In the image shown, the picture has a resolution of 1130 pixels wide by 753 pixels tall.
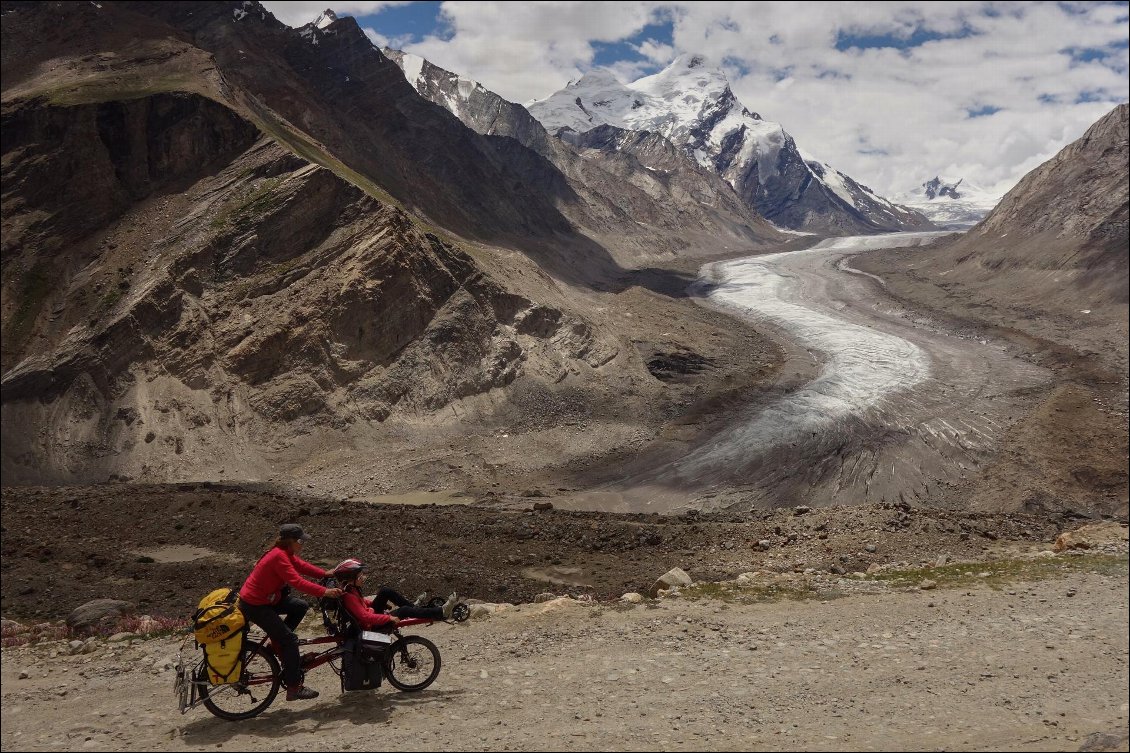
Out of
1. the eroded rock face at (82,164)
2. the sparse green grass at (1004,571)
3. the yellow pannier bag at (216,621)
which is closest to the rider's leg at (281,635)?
the yellow pannier bag at (216,621)

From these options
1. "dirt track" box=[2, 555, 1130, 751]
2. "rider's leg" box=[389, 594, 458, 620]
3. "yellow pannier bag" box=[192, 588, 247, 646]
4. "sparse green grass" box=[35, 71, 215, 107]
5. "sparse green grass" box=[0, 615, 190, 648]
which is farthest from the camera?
"sparse green grass" box=[35, 71, 215, 107]

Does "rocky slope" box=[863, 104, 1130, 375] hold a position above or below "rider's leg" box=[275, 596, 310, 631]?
above

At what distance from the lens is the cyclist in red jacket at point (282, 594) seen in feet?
28.7

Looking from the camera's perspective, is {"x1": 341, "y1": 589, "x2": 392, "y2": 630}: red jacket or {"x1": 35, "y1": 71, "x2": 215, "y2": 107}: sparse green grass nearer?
{"x1": 341, "y1": 589, "x2": 392, "y2": 630}: red jacket

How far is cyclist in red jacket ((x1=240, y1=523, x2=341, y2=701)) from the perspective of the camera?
8750mm

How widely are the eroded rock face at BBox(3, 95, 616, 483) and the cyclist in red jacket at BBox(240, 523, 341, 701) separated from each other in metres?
26.8

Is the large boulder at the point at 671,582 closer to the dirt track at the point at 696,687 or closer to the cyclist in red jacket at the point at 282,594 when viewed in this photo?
the dirt track at the point at 696,687

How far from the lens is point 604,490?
3419 cm

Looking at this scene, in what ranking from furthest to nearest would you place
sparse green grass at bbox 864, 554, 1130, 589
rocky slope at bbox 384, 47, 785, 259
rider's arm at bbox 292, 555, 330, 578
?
rocky slope at bbox 384, 47, 785, 259, sparse green grass at bbox 864, 554, 1130, 589, rider's arm at bbox 292, 555, 330, 578

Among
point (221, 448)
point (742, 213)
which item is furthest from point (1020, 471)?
point (742, 213)

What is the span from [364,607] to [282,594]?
1003 mm

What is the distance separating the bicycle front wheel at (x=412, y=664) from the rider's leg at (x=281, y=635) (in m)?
1.12

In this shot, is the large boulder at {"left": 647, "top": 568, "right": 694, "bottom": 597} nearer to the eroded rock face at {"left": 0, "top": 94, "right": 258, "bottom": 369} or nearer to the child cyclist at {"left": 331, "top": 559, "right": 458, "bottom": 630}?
the child cyclist at {"left": 331, "top": 559, "right": 458, "bottom": 630}

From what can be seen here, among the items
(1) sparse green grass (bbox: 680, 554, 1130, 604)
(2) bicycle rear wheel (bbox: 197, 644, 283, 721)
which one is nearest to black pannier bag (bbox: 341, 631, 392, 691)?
(2) bicycle rear wheel (bbox: 197, 644, 283, 721)
